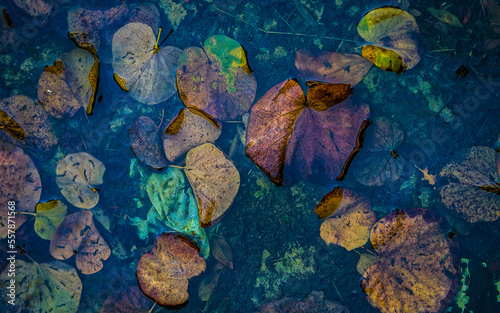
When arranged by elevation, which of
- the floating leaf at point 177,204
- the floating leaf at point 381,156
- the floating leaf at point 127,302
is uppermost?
the floating leaf at point 381,156

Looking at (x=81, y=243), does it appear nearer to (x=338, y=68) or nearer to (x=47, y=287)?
(x=47, y=287)

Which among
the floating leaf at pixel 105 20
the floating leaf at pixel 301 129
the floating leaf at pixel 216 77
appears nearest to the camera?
the floating leaf at pixel 301 129

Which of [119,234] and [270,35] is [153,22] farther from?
[119,234]

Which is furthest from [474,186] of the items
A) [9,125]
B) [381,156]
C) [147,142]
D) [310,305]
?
[9,125]

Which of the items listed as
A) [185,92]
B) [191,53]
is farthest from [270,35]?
[185,92]

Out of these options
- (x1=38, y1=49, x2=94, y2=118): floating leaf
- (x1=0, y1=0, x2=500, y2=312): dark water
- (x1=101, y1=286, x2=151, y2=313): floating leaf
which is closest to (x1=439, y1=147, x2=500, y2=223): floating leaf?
(x1=0, y1=0, x2=500, y2=312): dark water

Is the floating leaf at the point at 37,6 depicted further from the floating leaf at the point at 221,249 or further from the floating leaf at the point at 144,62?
the floating leaf at the point at 221,249

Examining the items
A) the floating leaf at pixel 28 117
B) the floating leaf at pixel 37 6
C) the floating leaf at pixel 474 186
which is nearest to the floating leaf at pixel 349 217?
the floating leaf at pixel 474 186
